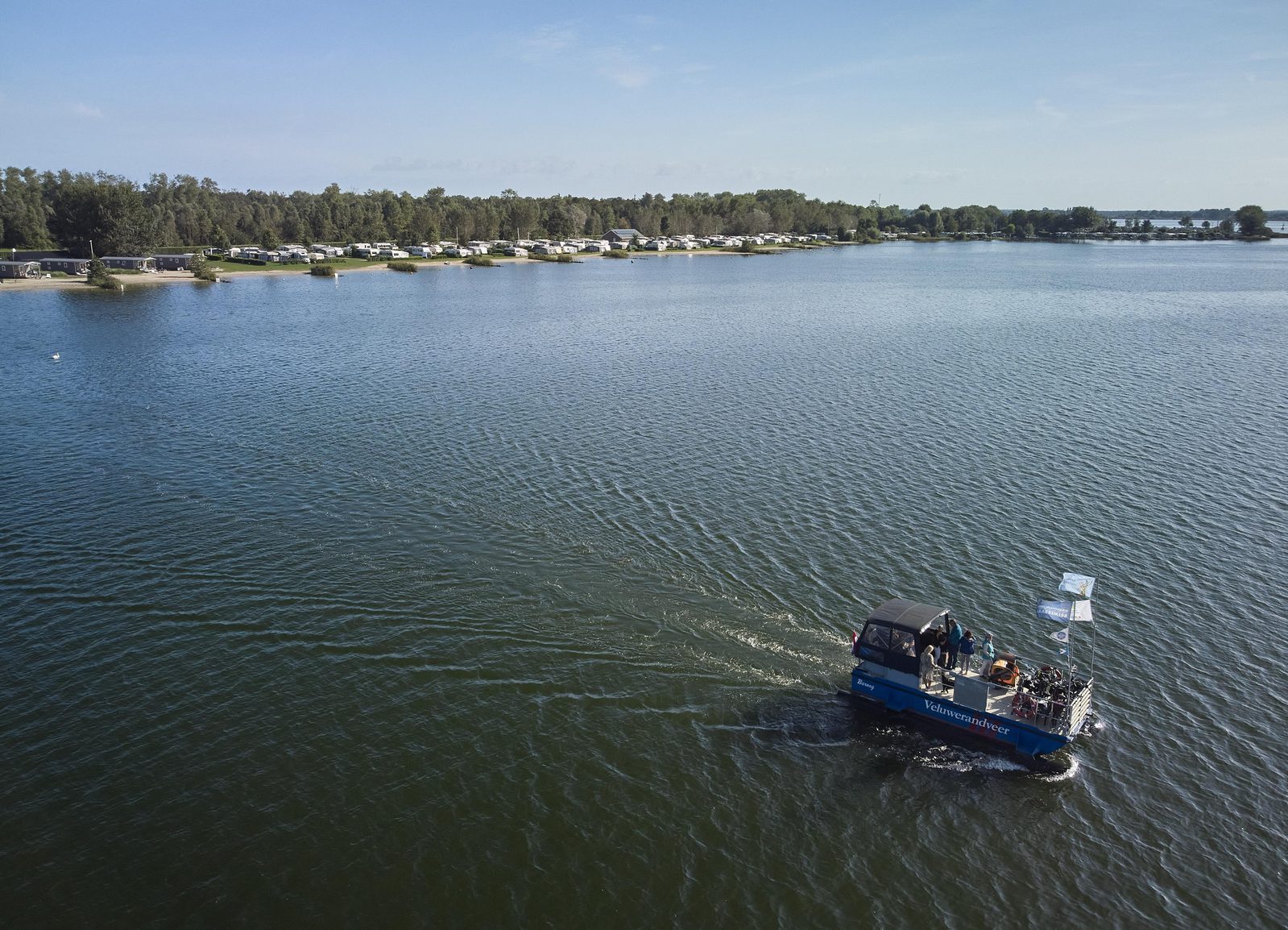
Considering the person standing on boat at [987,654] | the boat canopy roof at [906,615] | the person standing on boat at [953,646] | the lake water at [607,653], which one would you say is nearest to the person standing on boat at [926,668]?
the boat canopy roof at [906,615]

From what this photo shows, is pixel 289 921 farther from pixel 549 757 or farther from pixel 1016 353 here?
pixel 1016 353

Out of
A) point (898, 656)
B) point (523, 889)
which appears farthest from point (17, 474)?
point (898, 656)

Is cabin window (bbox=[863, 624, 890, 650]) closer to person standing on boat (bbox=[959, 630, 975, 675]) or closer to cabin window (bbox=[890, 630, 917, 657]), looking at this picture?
cabin window (bbox=[890, 630, 917, 657])

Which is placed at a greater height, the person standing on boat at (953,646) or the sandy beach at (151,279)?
the sandy beach at (151,279)

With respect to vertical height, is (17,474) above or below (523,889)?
above

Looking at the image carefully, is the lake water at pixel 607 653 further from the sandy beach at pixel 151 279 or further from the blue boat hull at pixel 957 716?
the sandy beach at pixel 151 279
